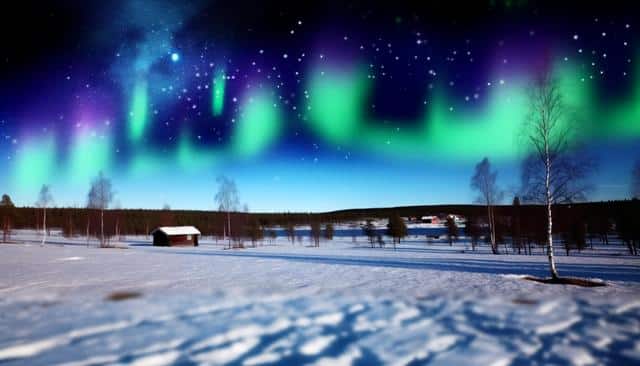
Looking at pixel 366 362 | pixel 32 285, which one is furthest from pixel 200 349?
pixel 32 285

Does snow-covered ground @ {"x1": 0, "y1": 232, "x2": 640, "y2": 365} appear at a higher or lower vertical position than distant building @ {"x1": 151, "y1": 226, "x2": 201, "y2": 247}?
higher

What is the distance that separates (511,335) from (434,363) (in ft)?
7.85

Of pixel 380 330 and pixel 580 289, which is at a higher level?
pixel 380 330

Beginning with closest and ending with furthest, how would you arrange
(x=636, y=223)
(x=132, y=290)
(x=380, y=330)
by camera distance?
1. (x=380, y=330)
2. (x=132, y=290)
3. (x=636, y=223)

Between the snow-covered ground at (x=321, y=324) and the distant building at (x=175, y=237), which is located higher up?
the snow-covered ground at (x=321, y=324)

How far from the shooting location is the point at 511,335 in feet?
19.1

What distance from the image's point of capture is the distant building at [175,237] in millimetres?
53406

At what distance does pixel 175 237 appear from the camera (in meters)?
54.0

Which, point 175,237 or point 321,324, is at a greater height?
point 321,324

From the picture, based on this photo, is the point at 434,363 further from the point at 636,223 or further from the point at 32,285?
the point at 636,223

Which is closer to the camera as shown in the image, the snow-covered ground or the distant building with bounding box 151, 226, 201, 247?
the snow-covered ground

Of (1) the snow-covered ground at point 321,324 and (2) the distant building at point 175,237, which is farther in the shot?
(2) the distant building at point 175,237

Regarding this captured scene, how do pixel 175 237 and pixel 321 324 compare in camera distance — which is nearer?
pixel 321 324

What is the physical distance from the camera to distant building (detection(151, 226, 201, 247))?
5341 cm
